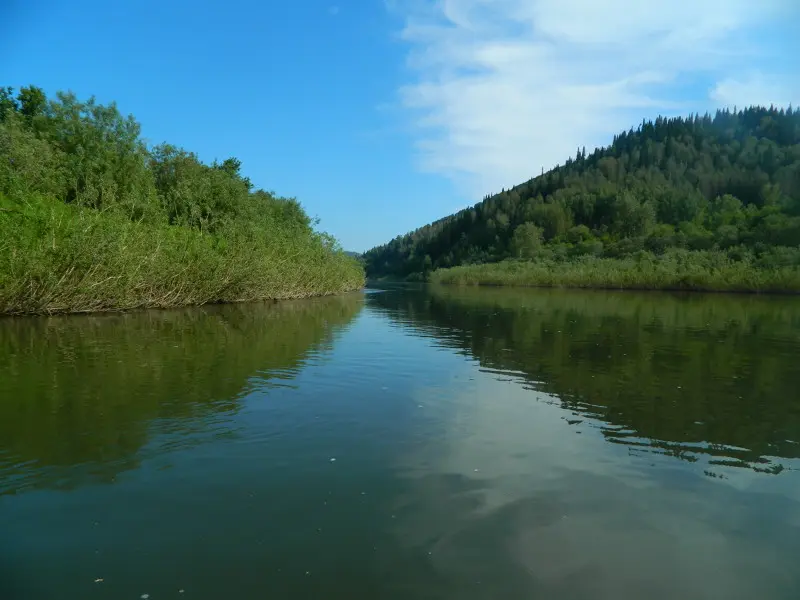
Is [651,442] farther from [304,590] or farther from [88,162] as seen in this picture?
[88,162]

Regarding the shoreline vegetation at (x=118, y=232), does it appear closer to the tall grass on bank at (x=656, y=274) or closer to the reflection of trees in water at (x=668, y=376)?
the reflection of trees in water at (x=668, y=376)

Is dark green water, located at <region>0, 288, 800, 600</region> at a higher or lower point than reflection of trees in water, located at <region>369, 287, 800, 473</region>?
higher

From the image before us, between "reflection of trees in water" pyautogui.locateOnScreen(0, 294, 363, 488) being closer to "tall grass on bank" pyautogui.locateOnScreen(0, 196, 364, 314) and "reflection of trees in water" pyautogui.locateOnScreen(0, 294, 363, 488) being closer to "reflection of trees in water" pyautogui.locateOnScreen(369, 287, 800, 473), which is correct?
"tall grass on bank" pyautogui.locateOnScreen(0, 196, 364, 314)

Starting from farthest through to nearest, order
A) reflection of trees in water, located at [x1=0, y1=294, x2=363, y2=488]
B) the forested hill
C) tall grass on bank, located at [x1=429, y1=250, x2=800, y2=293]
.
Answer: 1. the forested hill
2. tall grass on bank, located at [x1=429, y1=250, x2=800, y2=293]
3. reflection of trees in water, located at [x1=0, y1=294, x2=363, y2=488]

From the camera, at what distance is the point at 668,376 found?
14.4 metres

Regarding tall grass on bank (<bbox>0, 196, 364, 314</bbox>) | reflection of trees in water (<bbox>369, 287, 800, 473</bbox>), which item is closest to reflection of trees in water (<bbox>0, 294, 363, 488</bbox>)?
tall grass on bank (<bbox>0, 196, 364, 314</bbox>)

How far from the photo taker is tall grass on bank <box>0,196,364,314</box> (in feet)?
77.9

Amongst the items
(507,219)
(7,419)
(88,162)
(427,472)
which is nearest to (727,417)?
(427,472)

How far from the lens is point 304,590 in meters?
4.48

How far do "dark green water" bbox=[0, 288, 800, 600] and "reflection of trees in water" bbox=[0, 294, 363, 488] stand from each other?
0.26 ft

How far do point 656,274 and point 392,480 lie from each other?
8763cm

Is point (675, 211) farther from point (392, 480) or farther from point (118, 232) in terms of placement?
point (392, 480)

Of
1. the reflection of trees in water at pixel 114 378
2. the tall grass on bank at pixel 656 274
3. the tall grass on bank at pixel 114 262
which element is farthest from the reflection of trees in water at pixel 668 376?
the tall grass on bank at pixel 656 274

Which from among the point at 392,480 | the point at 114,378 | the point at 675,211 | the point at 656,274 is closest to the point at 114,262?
the point at 114,378
